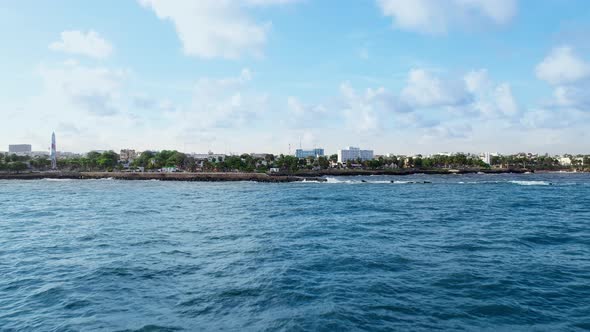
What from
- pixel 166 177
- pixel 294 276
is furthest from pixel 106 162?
pixel 294 276

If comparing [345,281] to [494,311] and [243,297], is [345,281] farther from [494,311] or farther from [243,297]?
[494,311]

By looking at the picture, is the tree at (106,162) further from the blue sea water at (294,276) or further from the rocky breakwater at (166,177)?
the blue sea water at (294,276)

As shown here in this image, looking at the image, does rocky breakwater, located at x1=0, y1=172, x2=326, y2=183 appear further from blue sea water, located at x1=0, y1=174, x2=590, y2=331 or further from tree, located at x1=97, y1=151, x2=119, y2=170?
blue sea water, located at x1=0, y1=174, x2=590, y2=331

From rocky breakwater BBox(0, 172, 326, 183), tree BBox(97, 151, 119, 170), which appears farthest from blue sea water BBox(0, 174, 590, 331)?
tree BBox(97, 151, 119, 170)

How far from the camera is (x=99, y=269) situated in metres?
18.1

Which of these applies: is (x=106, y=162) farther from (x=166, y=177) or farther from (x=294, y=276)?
(x=294, y=276)

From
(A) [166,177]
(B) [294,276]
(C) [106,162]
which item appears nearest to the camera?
(B) [294,276]

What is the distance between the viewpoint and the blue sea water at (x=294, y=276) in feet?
39.8

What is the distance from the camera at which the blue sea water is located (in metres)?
12.1

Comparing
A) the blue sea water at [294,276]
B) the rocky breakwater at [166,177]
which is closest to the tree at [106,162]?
the rocky breakwater at [166,177]

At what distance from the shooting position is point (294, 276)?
1678cm

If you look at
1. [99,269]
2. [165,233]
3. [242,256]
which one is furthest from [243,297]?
[165,233]

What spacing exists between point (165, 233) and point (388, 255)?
1616 centimetres

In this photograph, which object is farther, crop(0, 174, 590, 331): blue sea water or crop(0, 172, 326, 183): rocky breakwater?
crop(0, 172, 326, 183): rocky breakwater
